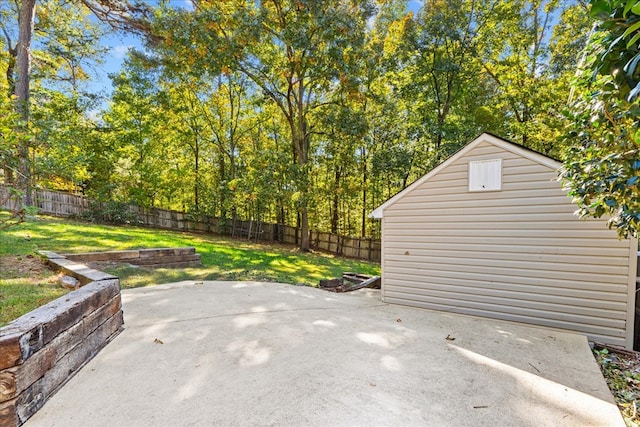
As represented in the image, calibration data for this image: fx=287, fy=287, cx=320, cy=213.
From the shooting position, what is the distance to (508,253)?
14.1 feet

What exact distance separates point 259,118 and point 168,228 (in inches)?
311

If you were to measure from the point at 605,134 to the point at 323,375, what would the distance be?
2.85m

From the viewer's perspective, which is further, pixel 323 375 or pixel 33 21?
pixel 33 21

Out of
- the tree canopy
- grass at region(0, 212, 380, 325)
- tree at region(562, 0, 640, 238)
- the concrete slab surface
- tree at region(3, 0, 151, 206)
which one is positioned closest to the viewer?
tree at region(562, 0, 640, 238)

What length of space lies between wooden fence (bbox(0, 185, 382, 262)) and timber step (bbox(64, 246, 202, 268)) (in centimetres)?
755

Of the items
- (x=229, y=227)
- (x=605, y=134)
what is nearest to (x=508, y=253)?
(x=605, y=134)

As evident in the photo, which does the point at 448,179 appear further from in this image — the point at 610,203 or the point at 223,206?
the point at 223,206

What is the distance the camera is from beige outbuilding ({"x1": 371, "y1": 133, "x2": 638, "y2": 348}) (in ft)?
12.3

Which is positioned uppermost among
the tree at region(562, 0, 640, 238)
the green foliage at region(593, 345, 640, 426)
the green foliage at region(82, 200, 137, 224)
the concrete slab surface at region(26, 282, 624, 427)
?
the tree at region(562, 0, 640, 238)

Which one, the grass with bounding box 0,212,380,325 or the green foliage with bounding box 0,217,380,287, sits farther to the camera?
the green foliage with bounding box 0,217,380,287

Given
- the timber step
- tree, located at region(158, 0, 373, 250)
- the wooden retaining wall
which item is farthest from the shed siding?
tree, located at region(158, 0, 373, 250)

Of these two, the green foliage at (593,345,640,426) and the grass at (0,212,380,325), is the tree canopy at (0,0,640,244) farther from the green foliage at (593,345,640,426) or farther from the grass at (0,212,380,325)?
the green foliage at (593,345,640,426)

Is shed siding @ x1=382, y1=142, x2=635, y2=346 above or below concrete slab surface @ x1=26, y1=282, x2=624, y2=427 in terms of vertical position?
above

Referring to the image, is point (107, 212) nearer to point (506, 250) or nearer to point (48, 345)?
point (48, 345)
